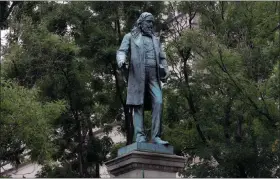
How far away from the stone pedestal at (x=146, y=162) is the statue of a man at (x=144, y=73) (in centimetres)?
34

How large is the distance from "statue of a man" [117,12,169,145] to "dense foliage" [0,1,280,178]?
4940 mm

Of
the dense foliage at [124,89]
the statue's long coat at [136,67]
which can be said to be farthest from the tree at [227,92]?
the statue's long coat at [136,67]

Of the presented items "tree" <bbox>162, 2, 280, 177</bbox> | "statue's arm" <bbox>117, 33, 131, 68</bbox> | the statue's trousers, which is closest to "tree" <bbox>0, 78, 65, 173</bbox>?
"tree" <bbox>162, 2, 280, 177</bbox>

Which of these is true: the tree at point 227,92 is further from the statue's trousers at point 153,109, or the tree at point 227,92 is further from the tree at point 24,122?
the statue's trousers at point 153,109

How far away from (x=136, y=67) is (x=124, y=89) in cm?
995

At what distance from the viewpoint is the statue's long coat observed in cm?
1011

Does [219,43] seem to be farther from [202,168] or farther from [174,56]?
[202,168]

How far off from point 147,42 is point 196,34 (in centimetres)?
614

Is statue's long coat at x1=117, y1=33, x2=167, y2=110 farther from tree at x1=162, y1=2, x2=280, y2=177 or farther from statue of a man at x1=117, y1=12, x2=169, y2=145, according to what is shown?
tree at x1=162, y1=2, x2=280, y2=177

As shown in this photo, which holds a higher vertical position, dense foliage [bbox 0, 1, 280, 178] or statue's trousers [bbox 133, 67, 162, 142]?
dense foliage [bbox 0, 1, 280, 178]

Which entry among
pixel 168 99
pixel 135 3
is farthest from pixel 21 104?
pixel 135 3

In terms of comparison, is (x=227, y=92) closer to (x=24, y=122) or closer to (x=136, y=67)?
(x=24, y=122)

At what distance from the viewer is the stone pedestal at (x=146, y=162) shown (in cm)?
927

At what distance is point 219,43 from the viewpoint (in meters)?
16.7
